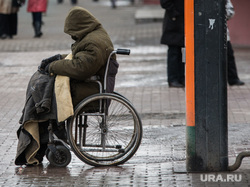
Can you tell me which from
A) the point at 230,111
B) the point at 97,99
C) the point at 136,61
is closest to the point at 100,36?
the point at 97,99

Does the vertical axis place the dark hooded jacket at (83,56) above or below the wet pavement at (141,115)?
above

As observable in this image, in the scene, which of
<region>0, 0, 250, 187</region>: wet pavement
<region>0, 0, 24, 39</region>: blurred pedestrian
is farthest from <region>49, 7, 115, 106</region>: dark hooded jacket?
<region>0, 0, 24, 39</region>: blurred pedestrian

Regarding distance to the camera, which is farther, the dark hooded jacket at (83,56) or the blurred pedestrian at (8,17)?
the blurred pedestrian at (8,17)

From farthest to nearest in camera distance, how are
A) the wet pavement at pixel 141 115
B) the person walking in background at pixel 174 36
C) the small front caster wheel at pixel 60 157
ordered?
the person walking in background at pixel 174 36 → the small front caster wheel at pixel 60 157 → the wet pavement at pixel 141 115

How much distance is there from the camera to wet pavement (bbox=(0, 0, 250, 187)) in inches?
237

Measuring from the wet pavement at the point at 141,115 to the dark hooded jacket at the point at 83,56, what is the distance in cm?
79

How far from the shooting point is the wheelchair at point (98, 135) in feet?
20.9

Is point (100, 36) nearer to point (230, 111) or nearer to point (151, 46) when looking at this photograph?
point (230, 111)

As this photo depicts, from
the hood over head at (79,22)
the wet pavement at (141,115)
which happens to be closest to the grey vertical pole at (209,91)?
the wet pavement at (141,115)

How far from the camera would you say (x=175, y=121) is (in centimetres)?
866

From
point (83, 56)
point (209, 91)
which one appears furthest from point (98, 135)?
point (209, 91)

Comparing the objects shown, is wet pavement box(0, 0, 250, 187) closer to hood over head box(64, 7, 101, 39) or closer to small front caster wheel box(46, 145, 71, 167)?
small front caster wheel box(46, 145, 71, 167)

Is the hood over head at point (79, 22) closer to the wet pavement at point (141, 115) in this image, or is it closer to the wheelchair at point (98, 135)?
A: the wheelchair at point (98, 135)

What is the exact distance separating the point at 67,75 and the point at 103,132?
67 centimetres
